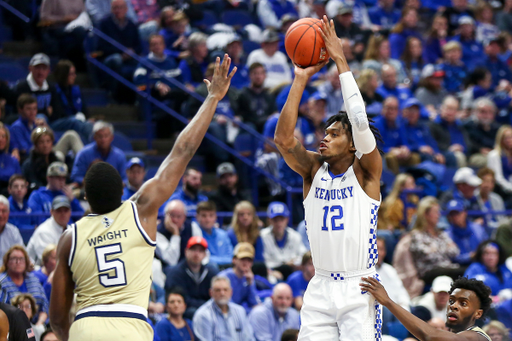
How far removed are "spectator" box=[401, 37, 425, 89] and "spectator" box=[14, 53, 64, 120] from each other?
7.96 metres

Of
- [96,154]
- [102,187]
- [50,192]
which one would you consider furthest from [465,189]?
[102,187]

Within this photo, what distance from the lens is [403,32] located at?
54.5ft

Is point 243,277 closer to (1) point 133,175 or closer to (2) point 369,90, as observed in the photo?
(1) point 133,175

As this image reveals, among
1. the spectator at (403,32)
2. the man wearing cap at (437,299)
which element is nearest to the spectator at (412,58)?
the spectator at (403,32)

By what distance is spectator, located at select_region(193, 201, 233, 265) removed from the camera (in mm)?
10227

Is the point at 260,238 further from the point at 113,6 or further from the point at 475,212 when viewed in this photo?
the point at 113,6

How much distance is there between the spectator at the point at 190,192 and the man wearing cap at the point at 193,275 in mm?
1423

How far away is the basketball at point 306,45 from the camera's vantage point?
575 centimetres

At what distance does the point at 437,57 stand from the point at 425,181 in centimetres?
538

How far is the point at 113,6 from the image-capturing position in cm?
1280

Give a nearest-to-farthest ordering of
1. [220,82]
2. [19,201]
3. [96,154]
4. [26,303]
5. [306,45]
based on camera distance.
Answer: [220,82], [306,45], [26,303], [19,201], [96,154]

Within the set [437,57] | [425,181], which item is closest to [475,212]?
[425,181]

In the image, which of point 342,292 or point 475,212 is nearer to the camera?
point 342,292

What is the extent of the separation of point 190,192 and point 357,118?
237 inches
